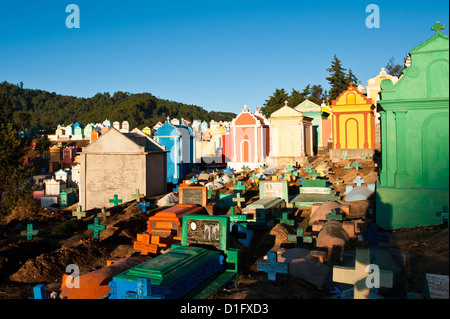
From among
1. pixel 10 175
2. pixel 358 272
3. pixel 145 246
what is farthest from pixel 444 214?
pixel 10 175

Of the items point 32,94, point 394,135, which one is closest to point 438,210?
point 394,135

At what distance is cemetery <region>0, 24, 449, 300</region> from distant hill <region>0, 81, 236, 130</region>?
4757 centimetres

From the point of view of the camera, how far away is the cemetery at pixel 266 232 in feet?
19.1

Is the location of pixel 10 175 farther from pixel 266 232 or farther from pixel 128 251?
pixel 266 232

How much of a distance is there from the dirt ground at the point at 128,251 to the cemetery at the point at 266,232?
1.4 inches

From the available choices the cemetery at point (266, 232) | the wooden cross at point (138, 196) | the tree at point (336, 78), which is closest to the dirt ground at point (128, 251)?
the cemetery at point (266, 232)

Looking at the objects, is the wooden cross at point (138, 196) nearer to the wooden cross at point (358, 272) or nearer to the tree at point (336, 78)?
the wooden cross at point (358, 272)

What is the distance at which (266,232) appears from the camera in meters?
11.2

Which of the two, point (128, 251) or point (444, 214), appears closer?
point (444, 214)

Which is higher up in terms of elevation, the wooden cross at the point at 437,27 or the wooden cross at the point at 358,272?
the wooden cross at the point at 437,27

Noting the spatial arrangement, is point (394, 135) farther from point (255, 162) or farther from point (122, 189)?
point (255, 162)

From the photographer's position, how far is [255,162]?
2630 cm

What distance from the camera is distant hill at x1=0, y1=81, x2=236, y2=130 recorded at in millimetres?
81688

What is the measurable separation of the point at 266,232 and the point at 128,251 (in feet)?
12.8
